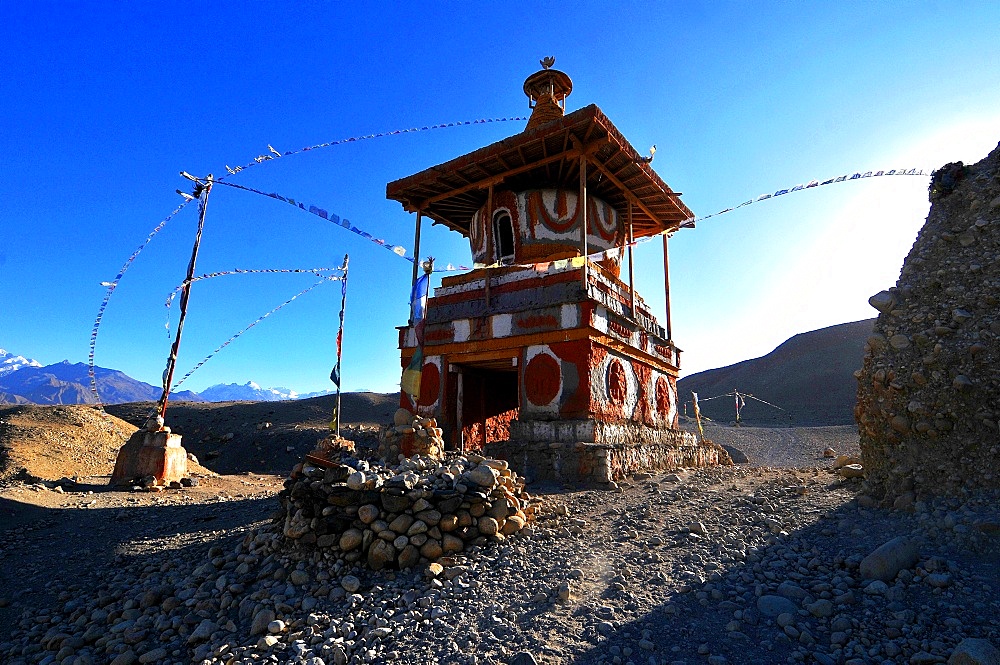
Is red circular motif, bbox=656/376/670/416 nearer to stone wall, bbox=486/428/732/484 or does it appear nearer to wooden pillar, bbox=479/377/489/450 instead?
stone wall, bbox=486/428/732/484

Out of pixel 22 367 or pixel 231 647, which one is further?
pixel 22 367

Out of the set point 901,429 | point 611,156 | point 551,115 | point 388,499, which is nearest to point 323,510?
point 388,499

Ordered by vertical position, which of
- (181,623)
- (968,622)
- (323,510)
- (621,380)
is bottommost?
(181,623)

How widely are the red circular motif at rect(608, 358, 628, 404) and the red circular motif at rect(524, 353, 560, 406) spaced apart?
1.42 metres

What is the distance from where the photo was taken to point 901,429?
5844 mm

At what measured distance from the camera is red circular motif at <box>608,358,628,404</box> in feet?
39.9

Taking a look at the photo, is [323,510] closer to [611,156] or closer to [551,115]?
[611,156]

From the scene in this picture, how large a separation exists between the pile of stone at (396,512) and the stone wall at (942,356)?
438 cm

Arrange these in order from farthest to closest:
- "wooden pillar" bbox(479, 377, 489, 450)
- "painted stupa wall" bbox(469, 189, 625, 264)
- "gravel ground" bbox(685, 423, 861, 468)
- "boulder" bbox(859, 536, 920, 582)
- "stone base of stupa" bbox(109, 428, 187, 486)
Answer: "gravel ground" bbox(685, 423, 861, 468)
"painted stupa wall" bbox(469, 189, 625, 264)
"wooden pillar" bbox(479, 377, 489, 450)
"stone base of stupa" bbox(109, 428, 187, 486)
"boulder" bbox(859, 536, 920, 582)

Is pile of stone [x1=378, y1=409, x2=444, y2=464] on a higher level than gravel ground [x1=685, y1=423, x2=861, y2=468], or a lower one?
higher

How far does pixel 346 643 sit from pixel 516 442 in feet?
22.0

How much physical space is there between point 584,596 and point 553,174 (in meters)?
11.8

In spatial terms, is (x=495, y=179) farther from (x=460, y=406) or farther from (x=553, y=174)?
(x=460, y=406)

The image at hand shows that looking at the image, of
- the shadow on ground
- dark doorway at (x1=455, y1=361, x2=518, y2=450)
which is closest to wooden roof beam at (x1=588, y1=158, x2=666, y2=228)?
dark doorway at (x1=455, y1=361, x2=518, y2=450)
